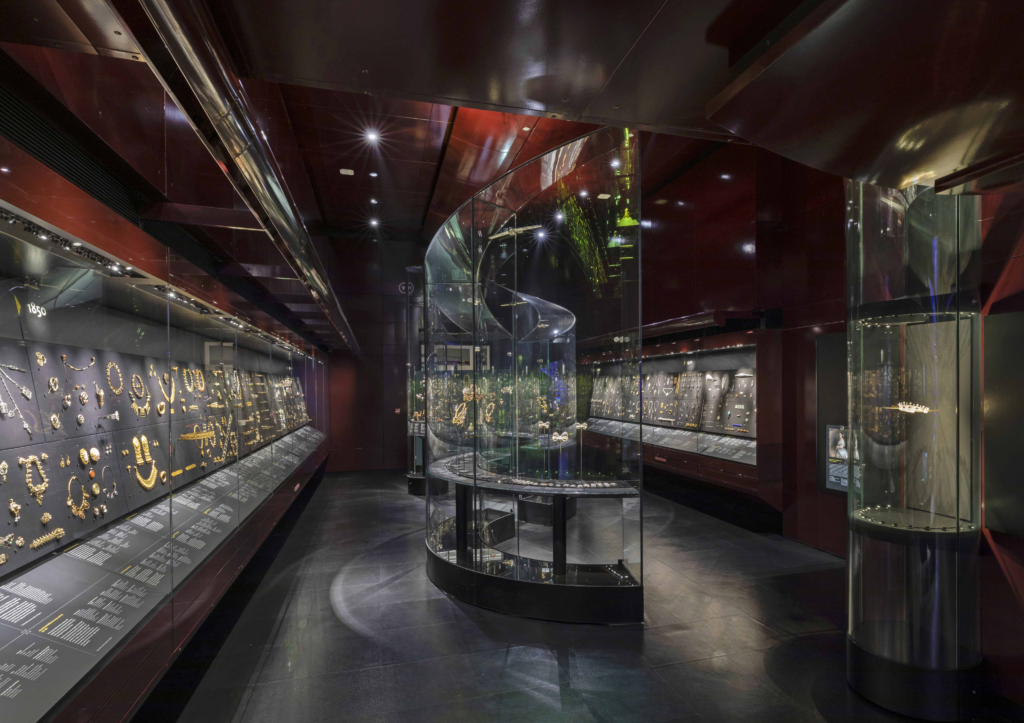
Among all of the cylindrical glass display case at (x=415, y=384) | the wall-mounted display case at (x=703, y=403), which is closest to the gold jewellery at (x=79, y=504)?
the wall-mounted display case at (x=703, y=403)

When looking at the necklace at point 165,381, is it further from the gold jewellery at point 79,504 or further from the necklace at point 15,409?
the necklace at point 15,409

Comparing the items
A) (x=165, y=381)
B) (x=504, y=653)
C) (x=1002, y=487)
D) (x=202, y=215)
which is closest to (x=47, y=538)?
(x=165, y=381)

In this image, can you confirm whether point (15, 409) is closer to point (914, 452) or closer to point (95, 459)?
point (95, 459)

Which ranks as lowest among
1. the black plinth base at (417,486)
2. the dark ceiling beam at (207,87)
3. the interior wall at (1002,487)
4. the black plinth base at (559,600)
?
the black plinth base at (417,486)

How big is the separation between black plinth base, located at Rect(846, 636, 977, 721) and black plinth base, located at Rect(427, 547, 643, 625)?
150 centimetres

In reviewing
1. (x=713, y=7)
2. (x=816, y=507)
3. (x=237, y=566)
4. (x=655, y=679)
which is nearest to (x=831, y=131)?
(x=713, y=7)

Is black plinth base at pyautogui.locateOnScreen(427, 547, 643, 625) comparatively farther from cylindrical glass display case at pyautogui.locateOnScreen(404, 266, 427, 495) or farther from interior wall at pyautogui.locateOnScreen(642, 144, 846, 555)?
cylindrical glass display case at pyautogui.locateOnScreen(404, 266, 427, 495)

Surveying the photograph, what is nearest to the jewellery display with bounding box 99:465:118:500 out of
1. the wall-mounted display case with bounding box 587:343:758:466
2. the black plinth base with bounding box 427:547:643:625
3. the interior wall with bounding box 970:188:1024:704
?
the black plinth base with bounding box 427:547:643:625

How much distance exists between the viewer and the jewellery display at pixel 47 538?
1835 millimetres

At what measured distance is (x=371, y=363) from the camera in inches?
460

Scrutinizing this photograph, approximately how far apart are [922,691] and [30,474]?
423cm

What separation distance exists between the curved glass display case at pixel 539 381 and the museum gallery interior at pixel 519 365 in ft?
0.11

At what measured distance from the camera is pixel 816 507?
573 cm

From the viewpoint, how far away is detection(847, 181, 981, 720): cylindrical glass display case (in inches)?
110
